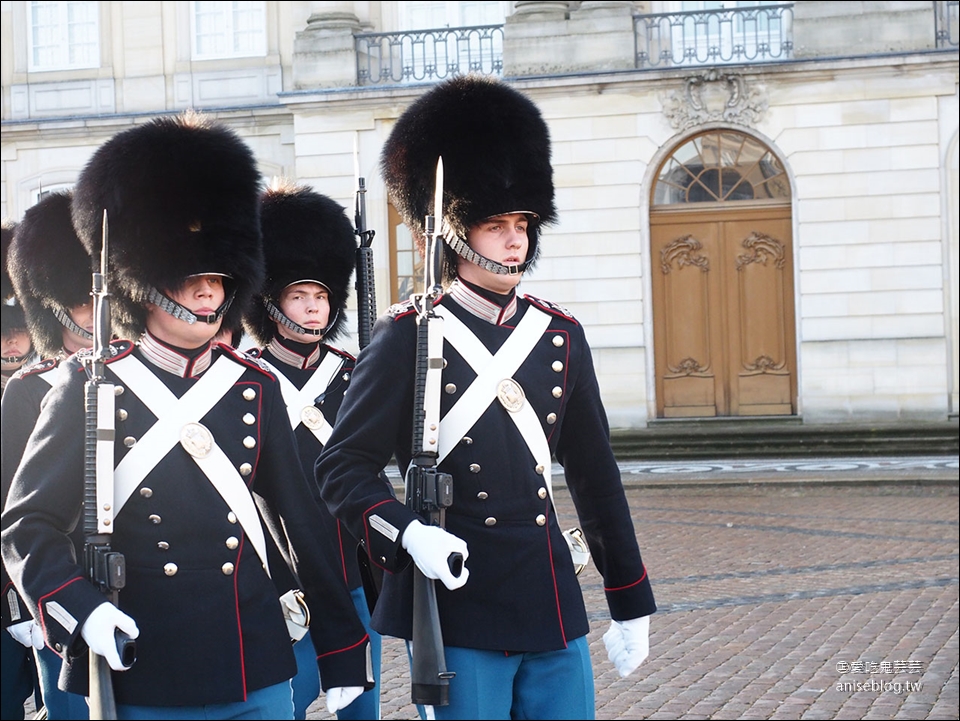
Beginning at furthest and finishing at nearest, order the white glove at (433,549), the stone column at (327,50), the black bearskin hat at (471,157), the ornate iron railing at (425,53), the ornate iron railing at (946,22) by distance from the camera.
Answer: the ornate iron railing at (425,53)
the stone column at (327,50)
the ornate iron railing at (946,22)
the black bearskin hat at (471,157)
the white glove at (433,549)

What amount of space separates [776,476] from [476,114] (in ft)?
35.1

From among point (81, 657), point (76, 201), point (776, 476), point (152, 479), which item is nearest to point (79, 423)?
point (152, 479)

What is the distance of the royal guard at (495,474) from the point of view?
11.0 feet

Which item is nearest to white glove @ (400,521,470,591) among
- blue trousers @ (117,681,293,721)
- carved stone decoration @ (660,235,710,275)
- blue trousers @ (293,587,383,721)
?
blue trousers @ (117,681,293,721)

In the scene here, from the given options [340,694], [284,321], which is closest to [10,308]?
[284,321]

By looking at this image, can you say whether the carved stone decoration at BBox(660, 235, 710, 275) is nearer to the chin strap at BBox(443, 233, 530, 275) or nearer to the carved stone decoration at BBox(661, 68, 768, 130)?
the carved stone decoration at BBox(661, 68, 768, 130)

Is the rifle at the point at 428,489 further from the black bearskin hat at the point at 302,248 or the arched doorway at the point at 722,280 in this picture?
the arched doorway at the point at 722,280

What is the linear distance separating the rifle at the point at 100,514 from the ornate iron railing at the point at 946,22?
16.2 m

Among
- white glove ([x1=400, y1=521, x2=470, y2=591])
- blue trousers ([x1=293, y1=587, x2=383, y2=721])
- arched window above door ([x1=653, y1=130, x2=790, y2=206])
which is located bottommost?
blue trousers ([x1=293, y1=587, x2=383, y2=721])

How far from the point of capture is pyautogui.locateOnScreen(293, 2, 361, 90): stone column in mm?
19188

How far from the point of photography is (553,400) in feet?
11.8

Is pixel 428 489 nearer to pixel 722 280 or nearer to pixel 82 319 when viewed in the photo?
pixel 82 319

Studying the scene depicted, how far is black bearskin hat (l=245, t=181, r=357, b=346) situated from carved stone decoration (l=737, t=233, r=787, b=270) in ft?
42.5

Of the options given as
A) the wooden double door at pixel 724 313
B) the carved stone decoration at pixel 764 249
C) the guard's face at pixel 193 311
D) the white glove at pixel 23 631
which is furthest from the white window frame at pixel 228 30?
the guard's face at pixel 193 311
